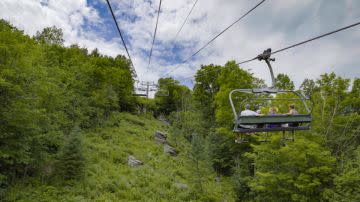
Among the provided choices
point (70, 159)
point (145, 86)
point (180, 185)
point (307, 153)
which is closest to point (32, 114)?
point (70, 159)

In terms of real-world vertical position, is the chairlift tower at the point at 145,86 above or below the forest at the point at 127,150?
above

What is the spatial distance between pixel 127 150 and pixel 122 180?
6904 millimetres

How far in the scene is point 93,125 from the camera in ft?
101

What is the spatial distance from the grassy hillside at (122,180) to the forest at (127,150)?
0.23 feet

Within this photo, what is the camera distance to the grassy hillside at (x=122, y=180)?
15070 millimetres

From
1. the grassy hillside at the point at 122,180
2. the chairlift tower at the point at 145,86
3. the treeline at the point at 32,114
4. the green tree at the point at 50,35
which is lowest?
the grassy hillside at the point at 122,180

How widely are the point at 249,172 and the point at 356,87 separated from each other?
13.2 m

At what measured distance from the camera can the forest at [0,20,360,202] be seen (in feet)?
43.4

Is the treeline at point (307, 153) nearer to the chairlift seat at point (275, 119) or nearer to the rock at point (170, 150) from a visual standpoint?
the chairlift seat at point (275, 119)

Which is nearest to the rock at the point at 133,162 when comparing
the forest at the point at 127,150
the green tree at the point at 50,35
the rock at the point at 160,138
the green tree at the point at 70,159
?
the forest at the point at 127,150

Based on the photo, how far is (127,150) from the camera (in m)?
25.8

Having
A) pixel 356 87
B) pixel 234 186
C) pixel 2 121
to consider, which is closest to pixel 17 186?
pixel 2 121

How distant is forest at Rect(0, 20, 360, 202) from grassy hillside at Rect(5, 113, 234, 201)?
0.23 feet

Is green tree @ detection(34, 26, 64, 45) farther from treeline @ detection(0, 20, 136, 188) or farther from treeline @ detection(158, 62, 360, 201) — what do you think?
treeline @ detection(158, 62, 360, 201)
